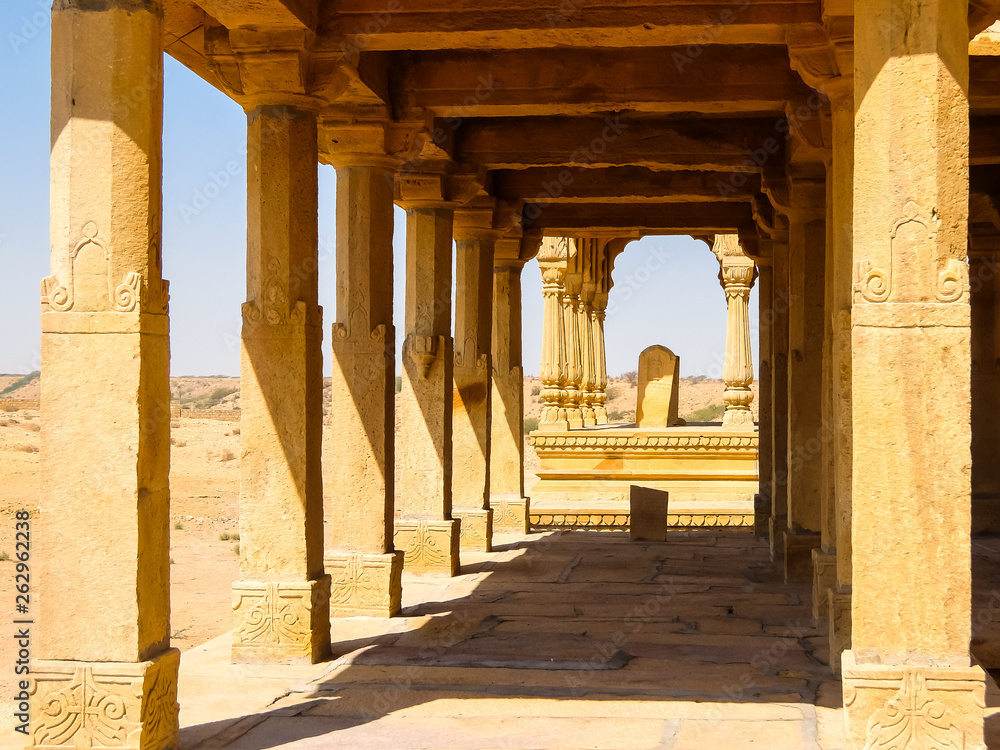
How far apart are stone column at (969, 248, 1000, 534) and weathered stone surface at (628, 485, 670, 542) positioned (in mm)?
3608

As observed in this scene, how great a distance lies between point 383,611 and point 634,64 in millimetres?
4447

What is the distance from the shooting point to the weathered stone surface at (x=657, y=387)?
19.2m

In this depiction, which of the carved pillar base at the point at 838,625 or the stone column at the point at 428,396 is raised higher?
the stone column at the point at 428,396

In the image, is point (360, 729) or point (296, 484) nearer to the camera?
point (360, 729)

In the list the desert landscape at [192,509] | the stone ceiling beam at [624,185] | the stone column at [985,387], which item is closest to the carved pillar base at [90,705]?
the desert landscape at [192,509]

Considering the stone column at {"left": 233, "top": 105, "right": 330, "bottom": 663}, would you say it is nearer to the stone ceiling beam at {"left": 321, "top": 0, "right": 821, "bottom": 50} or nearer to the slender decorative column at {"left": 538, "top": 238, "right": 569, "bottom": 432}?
the stone ceiling beam at {"left": 321, "top": 0, "right": 821, "bottom": 50}

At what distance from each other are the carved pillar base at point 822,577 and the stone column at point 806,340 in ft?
4.39

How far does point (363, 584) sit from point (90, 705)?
3777mm

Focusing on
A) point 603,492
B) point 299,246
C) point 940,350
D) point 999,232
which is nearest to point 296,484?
point 299,246

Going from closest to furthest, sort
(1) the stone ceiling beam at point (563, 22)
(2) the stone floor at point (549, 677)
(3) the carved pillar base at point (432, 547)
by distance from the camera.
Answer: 1. (2) the stone floor at point (549, 677)
2. (1) the stone ceiling beam at point (563, 22)
3. (3) the carved pillar base at point (432, 547)

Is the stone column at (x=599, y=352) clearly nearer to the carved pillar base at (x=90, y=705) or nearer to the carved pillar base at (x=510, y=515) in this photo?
the carved pillar base at (x=510, y=515)

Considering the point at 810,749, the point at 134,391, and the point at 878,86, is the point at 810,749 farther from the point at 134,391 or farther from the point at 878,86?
the point at 134,391

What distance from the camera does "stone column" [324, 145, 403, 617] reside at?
8.09 m

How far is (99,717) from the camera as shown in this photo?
14.5ft
